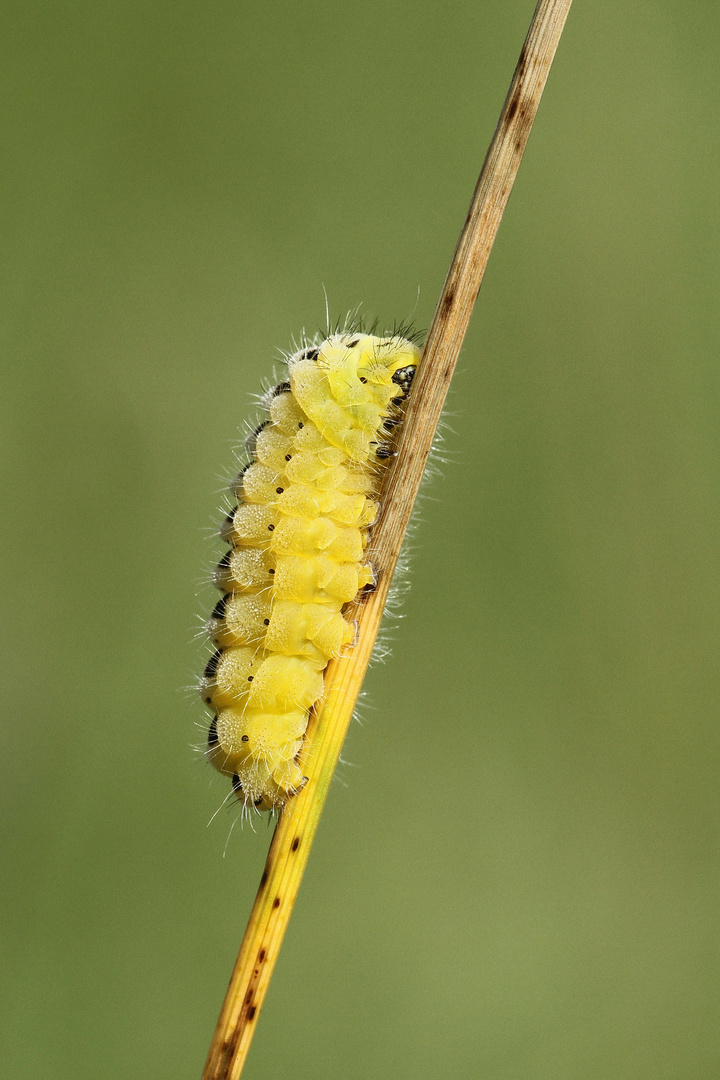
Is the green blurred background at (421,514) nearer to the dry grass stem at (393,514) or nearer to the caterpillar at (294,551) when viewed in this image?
the caterpillar at (294,551)

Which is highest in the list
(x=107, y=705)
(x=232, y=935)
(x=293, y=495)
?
(x=293, y=495)

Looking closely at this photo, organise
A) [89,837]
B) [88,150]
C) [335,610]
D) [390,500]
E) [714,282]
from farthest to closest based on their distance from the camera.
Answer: [714,282] → [88,150] → [89,837] → [335,610] → [390,500]

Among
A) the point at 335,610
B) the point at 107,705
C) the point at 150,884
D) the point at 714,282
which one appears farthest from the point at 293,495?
the point at 714,282

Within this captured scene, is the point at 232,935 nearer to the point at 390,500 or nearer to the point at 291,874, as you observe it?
the point at 291,874

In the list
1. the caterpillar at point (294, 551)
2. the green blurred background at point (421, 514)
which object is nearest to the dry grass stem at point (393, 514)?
the caterpillar at point (294, 551)

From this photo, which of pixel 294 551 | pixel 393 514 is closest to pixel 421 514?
pixel 294 551

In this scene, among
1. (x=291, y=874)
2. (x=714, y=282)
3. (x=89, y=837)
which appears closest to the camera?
(x=291, y=874)

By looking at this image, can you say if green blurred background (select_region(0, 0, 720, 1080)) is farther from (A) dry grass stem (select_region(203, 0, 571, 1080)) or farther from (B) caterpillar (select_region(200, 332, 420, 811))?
(A) dry grass stem (select_region(203, 0, 571, 1080))

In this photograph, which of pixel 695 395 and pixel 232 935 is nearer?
pixel 232 935
